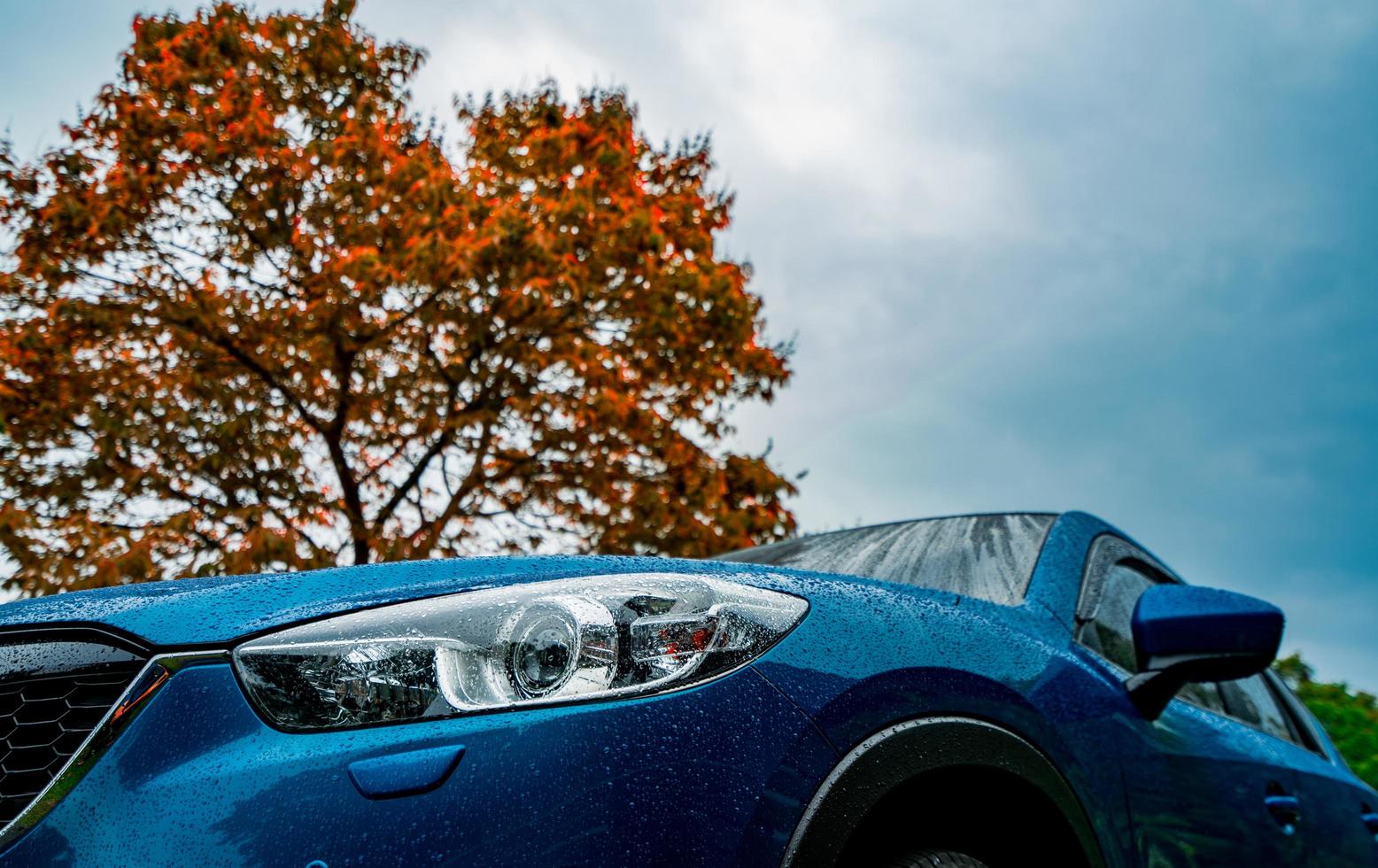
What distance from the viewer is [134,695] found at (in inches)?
51.2

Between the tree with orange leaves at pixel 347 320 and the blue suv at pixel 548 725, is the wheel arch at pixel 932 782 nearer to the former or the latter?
the blue suv at pixel 548 725

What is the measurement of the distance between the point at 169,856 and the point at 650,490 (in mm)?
9324

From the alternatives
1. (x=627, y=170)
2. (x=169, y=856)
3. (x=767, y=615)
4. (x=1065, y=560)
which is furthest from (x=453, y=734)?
(x=627, y=170)

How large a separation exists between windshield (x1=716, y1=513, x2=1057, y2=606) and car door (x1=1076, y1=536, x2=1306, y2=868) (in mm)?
157

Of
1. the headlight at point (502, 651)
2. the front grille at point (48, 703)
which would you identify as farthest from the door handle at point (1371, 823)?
the front grille at point (48, 703)

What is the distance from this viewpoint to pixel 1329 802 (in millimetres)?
2703

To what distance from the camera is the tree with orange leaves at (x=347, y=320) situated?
9602mm

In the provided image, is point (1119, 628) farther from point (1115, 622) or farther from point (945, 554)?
point (945, 554)

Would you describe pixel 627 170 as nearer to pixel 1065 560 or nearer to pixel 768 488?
pixel 768 488

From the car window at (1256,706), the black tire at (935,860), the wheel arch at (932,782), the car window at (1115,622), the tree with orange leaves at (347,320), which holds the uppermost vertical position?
the tree with orange leaves at (347,320)

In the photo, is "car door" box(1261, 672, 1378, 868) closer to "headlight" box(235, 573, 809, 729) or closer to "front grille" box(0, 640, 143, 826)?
"headlight" box(235, 573, 809, 729)

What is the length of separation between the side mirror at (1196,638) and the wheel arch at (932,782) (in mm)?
395

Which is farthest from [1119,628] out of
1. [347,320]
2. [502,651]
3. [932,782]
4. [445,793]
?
[347,320]

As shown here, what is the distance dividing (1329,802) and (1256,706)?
12.0 inches
